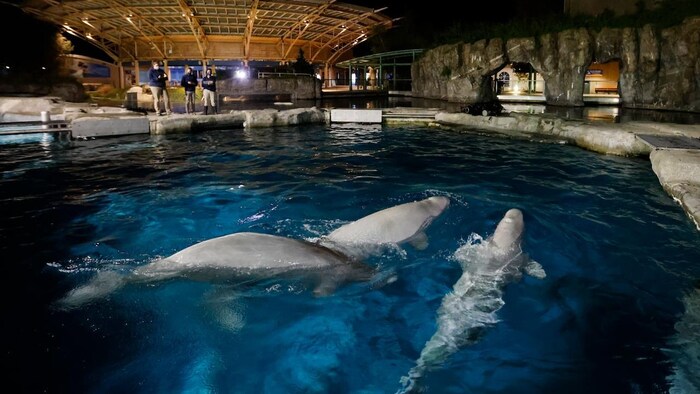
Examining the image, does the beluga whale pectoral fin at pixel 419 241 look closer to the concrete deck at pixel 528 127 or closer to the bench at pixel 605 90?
the concrete deck at pixel 528 127

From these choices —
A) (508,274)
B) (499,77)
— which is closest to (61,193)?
(508,274)

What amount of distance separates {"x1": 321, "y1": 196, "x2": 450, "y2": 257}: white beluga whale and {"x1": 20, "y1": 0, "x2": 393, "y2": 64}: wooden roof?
22745 millimetres

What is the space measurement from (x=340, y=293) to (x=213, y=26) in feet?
100

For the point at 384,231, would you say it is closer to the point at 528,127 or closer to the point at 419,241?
the point at 419,241

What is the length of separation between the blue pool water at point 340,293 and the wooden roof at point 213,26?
2019 centimetres

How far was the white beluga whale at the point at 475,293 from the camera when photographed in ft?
10.7

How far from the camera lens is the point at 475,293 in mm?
3977

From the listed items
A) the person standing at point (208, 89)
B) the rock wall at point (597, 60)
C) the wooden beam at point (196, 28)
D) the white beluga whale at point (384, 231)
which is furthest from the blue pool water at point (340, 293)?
the wooden beam at point (196, 28)

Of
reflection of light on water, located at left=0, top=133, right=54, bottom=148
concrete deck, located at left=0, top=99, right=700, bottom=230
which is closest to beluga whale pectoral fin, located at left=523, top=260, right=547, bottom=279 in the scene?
concrete deck, located at left=0, top=99, right=700, bottom=230

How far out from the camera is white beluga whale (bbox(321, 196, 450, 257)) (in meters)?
4.75

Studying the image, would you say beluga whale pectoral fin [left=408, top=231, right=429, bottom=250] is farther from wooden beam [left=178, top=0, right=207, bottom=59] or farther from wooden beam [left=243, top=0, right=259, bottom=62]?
wooden beam [left=178, top=0, right=207, bottom=59]

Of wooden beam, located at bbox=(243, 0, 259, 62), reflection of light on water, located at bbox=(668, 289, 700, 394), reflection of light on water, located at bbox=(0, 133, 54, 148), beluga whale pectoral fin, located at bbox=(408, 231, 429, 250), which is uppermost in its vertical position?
wooden beam, located at bbox=(243, 0, 259, 62)

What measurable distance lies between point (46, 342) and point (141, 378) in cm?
101

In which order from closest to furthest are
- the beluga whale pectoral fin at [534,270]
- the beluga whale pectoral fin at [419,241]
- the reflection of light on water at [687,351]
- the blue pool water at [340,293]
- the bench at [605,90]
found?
1. the reflection of light on water at [687,351]
2. the blue pool water at [340,293]
3. the beluga whale pectoral fin at [534,270]
4. the beluga whale pectoral fin at [419,241]
5. the bench at [605,90]
